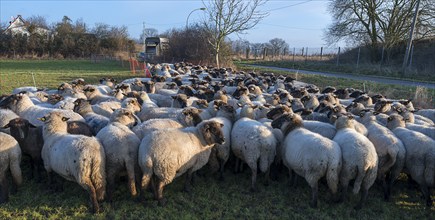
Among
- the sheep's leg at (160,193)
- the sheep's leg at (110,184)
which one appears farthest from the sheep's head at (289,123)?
the sheep's leg at (110,184)

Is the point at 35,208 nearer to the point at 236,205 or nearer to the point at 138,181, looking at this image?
the point at 138,181

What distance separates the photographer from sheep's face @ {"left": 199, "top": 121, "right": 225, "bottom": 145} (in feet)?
19.6

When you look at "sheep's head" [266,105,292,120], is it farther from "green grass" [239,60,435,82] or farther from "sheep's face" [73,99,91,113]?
"green grass" [239,60,435,82]

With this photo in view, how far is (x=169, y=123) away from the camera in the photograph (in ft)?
21.4

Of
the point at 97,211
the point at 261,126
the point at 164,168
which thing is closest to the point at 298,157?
the point at 261,126

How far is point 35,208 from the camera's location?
17.0 feet

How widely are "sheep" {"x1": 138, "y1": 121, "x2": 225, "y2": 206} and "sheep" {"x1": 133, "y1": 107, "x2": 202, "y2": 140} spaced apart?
55 centimetres

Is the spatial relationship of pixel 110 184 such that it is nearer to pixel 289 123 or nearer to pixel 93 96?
pixel 289 123

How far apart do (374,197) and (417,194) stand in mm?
958

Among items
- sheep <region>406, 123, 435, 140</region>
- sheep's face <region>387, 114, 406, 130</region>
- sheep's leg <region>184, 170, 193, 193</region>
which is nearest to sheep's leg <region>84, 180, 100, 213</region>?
sheep's leg <region>184, 170, 193, 193</region>

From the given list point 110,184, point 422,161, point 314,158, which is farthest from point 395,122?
point 110,184

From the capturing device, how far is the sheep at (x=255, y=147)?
611 centimetres

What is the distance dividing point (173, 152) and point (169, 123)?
130cm

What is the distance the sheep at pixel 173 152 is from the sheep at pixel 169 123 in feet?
1.79
